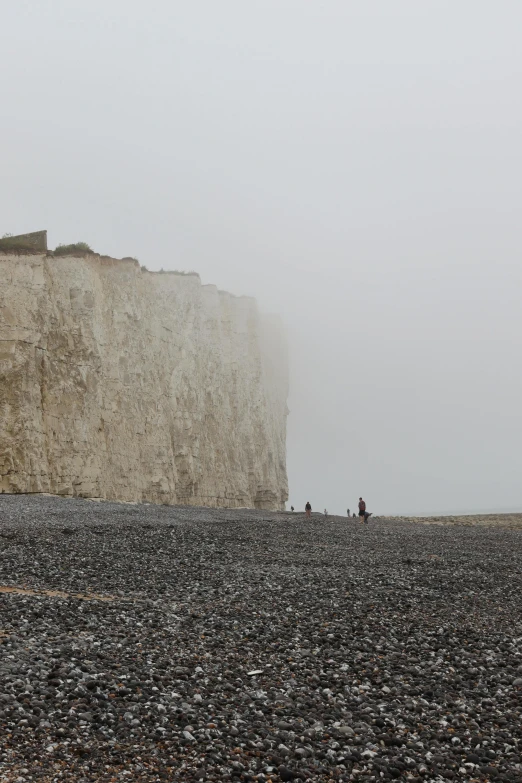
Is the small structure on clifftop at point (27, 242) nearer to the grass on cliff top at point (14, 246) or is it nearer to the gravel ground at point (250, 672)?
the grass on cliff top at point (14, 246)

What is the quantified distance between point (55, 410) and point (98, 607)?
23.9m

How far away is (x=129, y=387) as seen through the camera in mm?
36812

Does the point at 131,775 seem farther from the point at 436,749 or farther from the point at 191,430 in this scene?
the point at 191,430

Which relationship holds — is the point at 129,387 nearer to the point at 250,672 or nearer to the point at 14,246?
the point at 14,246

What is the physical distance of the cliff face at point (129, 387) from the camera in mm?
30641

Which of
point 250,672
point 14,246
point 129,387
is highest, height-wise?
Answer: point 14,246

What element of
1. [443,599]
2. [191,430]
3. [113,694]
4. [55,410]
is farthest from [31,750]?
[191,430]

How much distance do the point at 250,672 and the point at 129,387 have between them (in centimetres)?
3105

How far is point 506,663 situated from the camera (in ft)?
24.7

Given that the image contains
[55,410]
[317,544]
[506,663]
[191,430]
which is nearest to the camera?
[506,663]

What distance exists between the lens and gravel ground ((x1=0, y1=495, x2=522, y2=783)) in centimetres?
503

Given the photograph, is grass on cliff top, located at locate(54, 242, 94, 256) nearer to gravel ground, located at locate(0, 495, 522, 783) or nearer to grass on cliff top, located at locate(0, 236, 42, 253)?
grass on cliff top, located at locate(0, 236, 42, 253)

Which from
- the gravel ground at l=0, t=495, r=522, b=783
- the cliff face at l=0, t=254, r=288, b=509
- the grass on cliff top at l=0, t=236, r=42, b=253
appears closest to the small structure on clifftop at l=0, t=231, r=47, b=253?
the grass on cliff top at l=0, t=236, r=42, b=253

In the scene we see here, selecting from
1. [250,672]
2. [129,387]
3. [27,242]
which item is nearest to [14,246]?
[27,242]
